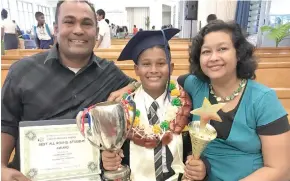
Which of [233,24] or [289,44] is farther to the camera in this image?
[289,44]

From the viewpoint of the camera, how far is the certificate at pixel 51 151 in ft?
4.18

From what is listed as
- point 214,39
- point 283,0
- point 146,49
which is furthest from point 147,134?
point 283,0

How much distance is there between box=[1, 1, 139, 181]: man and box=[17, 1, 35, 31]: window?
1448 centimetres

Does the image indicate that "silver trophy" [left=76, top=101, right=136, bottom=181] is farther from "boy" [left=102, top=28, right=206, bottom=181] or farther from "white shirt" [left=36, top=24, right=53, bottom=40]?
"white shirt" [left=36, top=24, right=53, bottom=40]

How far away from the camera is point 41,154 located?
1283 mm

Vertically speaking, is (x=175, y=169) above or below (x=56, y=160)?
below

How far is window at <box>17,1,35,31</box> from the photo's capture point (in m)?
14.8

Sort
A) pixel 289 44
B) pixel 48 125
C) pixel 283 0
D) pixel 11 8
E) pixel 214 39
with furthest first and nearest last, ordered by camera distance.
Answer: pixel 11 8 → pixel 289 44 → pixel 283 0 → pixel 214 39 → pixel 48 125

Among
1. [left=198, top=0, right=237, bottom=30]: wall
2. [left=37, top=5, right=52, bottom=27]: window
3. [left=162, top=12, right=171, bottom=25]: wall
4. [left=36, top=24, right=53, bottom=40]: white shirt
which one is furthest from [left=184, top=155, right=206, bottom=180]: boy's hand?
[left=162, top=12, right=171, bottom=25]: wall

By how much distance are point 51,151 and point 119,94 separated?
464 mm

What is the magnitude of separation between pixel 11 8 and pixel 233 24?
48.0 ft

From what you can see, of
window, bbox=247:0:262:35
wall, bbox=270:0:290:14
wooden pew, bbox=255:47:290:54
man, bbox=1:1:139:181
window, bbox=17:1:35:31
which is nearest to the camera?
man, bbox=1:1:139:181

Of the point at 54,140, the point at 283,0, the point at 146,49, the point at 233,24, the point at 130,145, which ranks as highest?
the point at 283,0

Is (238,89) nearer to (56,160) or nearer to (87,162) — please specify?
(87,162)
